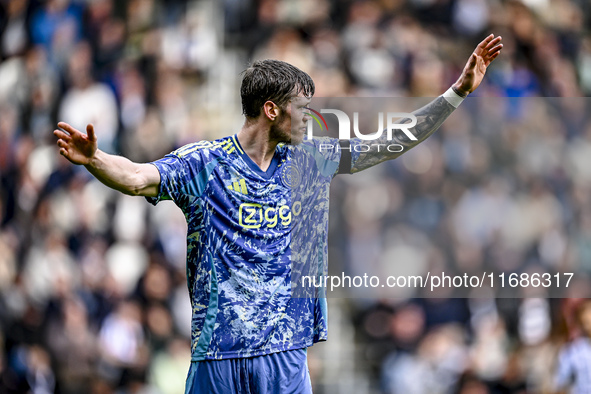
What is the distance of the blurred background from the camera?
5.79m

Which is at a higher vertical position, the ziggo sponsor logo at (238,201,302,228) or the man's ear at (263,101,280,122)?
the man's ear at (263,101,280,122)

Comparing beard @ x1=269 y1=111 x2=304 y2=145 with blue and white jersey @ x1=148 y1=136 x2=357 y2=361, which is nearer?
blue and white jersey @ x1=148 y1=136 x2=357 y2=361

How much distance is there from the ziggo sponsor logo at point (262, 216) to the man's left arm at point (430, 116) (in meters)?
0.44

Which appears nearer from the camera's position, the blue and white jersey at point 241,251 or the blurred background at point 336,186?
the blue and white jersey at point 241,251

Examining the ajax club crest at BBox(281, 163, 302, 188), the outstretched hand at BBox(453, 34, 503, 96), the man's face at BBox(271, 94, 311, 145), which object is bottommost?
the ajax club crest at BBox(281, 163, 302, 188)

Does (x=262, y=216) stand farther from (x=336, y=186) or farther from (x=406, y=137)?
(x=336, y=186)

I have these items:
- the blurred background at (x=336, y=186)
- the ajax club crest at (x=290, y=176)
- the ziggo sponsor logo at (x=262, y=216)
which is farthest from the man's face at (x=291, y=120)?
the blurred background at (x=336, y=186)

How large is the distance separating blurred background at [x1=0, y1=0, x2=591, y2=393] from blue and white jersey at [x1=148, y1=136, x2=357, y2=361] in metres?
1.05

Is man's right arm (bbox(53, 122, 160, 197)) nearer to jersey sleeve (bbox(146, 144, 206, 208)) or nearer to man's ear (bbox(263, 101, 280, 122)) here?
jersey sleeve (bbox(146, 144, 206, 208))

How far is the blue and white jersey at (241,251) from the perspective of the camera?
3139 mm

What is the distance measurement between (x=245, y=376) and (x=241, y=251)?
1.64ft

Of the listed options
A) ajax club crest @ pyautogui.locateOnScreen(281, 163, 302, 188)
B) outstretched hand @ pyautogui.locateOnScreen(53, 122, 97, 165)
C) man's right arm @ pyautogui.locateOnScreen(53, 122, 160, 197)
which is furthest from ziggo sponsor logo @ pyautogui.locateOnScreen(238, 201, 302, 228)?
outstretched hand @ pyautogui.locateOnScreen(53, 122, 97, 165)

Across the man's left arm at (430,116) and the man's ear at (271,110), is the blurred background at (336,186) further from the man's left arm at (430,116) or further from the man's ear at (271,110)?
the man's ear at (271,110)

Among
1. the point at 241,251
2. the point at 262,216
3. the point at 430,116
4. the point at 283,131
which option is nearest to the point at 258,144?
the point at 283,131
